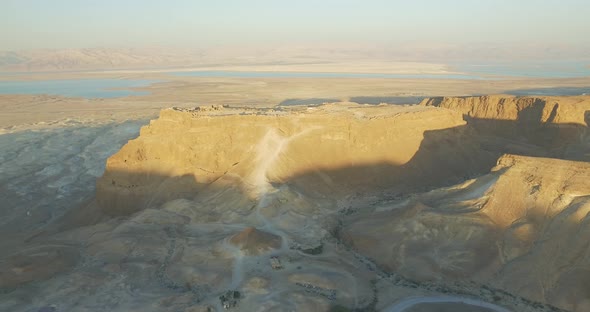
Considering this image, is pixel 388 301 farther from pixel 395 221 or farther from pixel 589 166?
pixel 589 166

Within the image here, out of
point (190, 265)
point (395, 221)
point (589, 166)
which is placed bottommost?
point (190, 265)

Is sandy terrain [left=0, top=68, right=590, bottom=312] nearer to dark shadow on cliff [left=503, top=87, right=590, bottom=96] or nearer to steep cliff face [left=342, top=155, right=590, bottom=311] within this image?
steep cliff face [left=342, top=155, right=590, bottom=311]

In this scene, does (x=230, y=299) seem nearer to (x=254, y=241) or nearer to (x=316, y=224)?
(x=254, y=241)

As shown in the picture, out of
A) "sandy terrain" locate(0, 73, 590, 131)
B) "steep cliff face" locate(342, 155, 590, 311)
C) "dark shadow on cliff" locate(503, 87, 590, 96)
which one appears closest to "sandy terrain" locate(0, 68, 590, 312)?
"steep cliff face" locate(342, 155, 590, 311)

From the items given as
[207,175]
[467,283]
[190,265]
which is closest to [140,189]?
[207,175]

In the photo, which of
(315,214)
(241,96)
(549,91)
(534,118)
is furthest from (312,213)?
(549,91)
